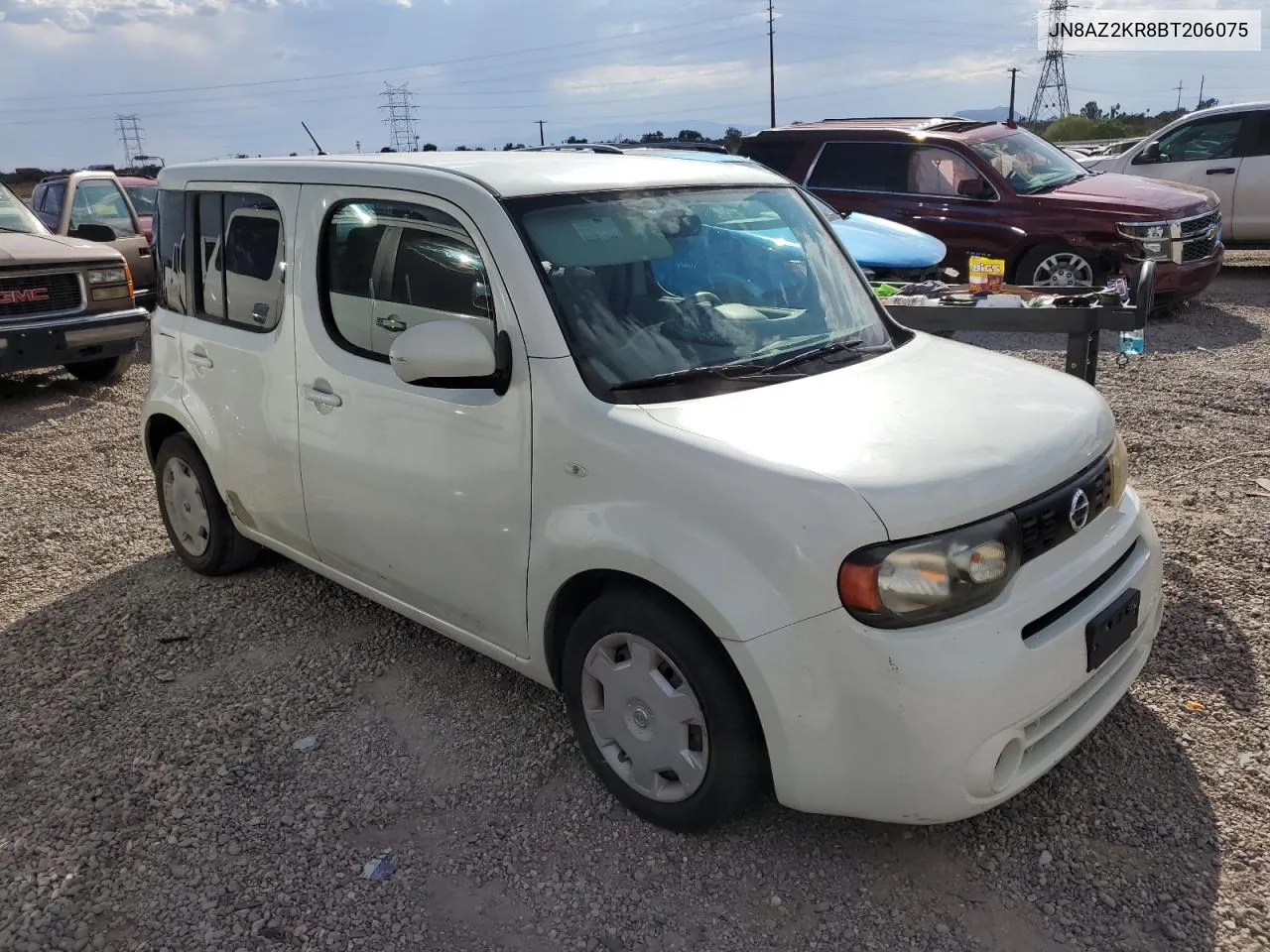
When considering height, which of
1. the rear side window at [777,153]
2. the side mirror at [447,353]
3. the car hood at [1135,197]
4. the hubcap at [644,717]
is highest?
the rear side window at [777,153]

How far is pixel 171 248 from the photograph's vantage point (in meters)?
4.54

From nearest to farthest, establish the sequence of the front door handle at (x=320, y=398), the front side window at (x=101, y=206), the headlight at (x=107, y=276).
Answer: the front door handle at (x=320, y=398) < the headlight at (x=107, y=276) < the front side window at (x=101, y=206)

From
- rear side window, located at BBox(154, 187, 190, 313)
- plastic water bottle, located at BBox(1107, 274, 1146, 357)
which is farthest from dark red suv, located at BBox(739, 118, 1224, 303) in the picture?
rear side window, located at BBox(154, 187, 190, 313)

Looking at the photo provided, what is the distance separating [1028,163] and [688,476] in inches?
349

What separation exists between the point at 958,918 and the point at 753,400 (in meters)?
1.43

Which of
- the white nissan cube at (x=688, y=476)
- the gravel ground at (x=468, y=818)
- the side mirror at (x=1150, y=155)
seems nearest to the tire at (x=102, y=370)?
the gravel ground at (x=468, y=818)

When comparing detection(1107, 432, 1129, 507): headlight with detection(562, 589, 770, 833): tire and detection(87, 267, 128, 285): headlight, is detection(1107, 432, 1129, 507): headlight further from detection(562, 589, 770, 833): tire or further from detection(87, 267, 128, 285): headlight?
detection(87, 267, 128, 285): headlight

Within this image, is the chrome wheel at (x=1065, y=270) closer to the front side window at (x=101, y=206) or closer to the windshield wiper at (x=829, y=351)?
the windshield wiper at (x=829, y=351)

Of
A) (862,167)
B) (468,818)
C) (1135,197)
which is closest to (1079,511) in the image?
(468,818)

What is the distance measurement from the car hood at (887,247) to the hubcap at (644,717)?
403 centimetres

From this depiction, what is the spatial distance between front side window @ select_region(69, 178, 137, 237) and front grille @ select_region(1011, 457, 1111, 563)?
11.6 meters

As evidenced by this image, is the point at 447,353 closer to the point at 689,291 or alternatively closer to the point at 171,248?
the point at 689,291

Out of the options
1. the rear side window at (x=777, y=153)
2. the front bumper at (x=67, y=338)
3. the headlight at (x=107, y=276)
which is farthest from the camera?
the rear side window at (x=777, y=153)

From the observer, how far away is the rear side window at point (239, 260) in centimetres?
386
